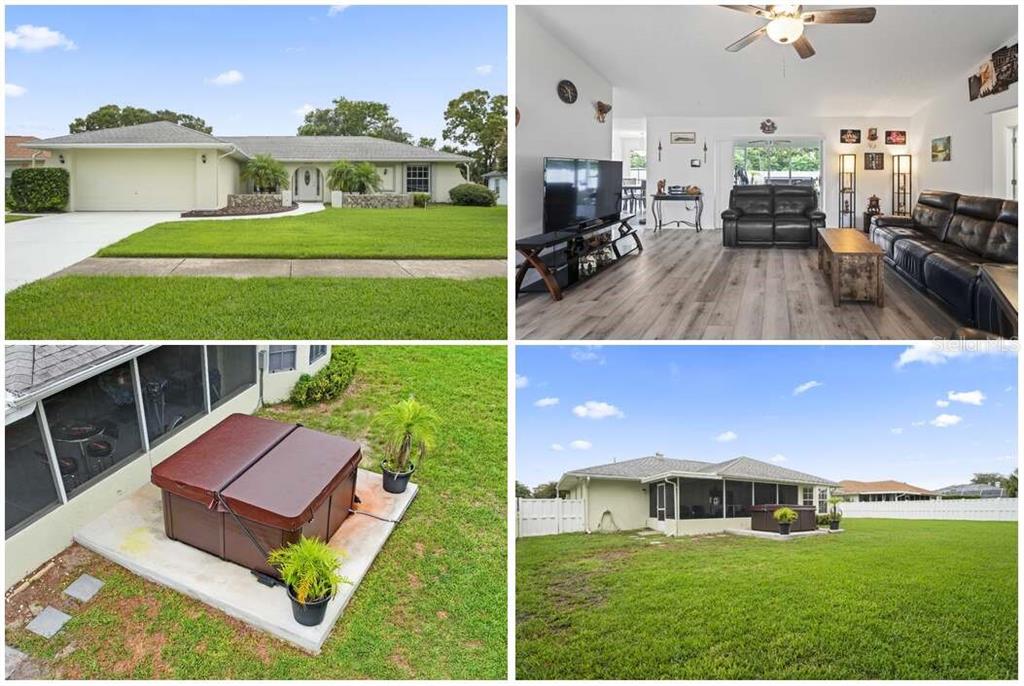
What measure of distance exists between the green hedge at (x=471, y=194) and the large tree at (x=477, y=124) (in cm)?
21

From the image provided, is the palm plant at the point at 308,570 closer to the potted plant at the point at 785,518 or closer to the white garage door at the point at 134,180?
the potted plant at the point at 785,518

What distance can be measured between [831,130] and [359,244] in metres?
9.74

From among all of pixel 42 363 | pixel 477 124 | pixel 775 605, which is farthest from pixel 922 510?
pixel 42 363

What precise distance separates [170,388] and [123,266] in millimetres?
1468

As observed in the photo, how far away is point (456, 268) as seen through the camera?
15.2 feet

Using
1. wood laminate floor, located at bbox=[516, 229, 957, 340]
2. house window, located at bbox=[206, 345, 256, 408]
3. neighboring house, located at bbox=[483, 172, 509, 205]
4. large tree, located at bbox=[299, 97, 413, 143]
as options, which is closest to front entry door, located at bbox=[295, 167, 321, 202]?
large tree, located at bbox=[299, 97, 413, 143]

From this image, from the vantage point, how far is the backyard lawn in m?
2.79

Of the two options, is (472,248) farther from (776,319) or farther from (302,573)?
(302,573)

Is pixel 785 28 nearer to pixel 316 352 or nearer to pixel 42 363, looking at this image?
pixel 316 352

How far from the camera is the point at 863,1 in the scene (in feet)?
14.0

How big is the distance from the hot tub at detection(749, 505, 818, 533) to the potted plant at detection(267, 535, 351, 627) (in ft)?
7.63

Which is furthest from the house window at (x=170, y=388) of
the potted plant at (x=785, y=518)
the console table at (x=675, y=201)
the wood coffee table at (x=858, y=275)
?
the console table at (x=675, y=201)

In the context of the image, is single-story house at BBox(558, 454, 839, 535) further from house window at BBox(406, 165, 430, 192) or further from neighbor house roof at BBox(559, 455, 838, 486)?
house window at BBox(406, 165, 430, 192)

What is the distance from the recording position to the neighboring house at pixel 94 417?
2773mm
